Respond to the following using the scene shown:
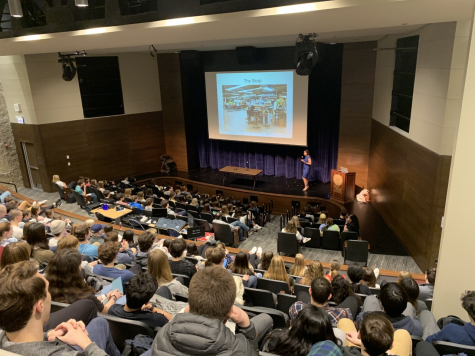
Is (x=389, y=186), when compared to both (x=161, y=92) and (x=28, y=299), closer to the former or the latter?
(x=28, y=299)

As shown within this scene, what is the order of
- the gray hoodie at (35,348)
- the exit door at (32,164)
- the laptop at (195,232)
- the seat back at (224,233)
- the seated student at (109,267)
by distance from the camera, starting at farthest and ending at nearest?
the exit door at (32,164)
the seat back at (224,233)
the laptop at (195,232)
the seated student at (109,267)
the gray hoodie at (35,348)

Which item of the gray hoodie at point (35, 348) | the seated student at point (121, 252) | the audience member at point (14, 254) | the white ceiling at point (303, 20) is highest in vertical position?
the white ceiling at point (303, 20)

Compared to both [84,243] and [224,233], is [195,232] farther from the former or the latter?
[84,243]

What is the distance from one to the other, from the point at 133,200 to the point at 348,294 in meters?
7.00

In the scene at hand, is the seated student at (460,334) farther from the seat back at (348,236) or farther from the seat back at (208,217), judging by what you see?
the seat back at (208,217)

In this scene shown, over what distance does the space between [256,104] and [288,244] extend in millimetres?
7124

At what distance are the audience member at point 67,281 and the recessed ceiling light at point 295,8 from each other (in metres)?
3.75

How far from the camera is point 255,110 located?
1305 centimetres

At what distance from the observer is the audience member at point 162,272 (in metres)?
3.38

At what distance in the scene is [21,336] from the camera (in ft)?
5.20

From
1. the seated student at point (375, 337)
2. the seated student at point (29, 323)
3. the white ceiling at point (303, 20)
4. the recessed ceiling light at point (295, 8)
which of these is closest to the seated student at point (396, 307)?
the seated student at point (375, 337)

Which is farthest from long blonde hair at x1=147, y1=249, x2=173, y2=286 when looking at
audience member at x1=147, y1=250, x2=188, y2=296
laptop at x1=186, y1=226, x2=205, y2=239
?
laptop at x1=186, y1=226, x2=205, y2=239

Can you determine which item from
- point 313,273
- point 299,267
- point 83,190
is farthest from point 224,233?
point 83,190

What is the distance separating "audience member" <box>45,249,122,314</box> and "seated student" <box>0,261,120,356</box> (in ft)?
2.95
